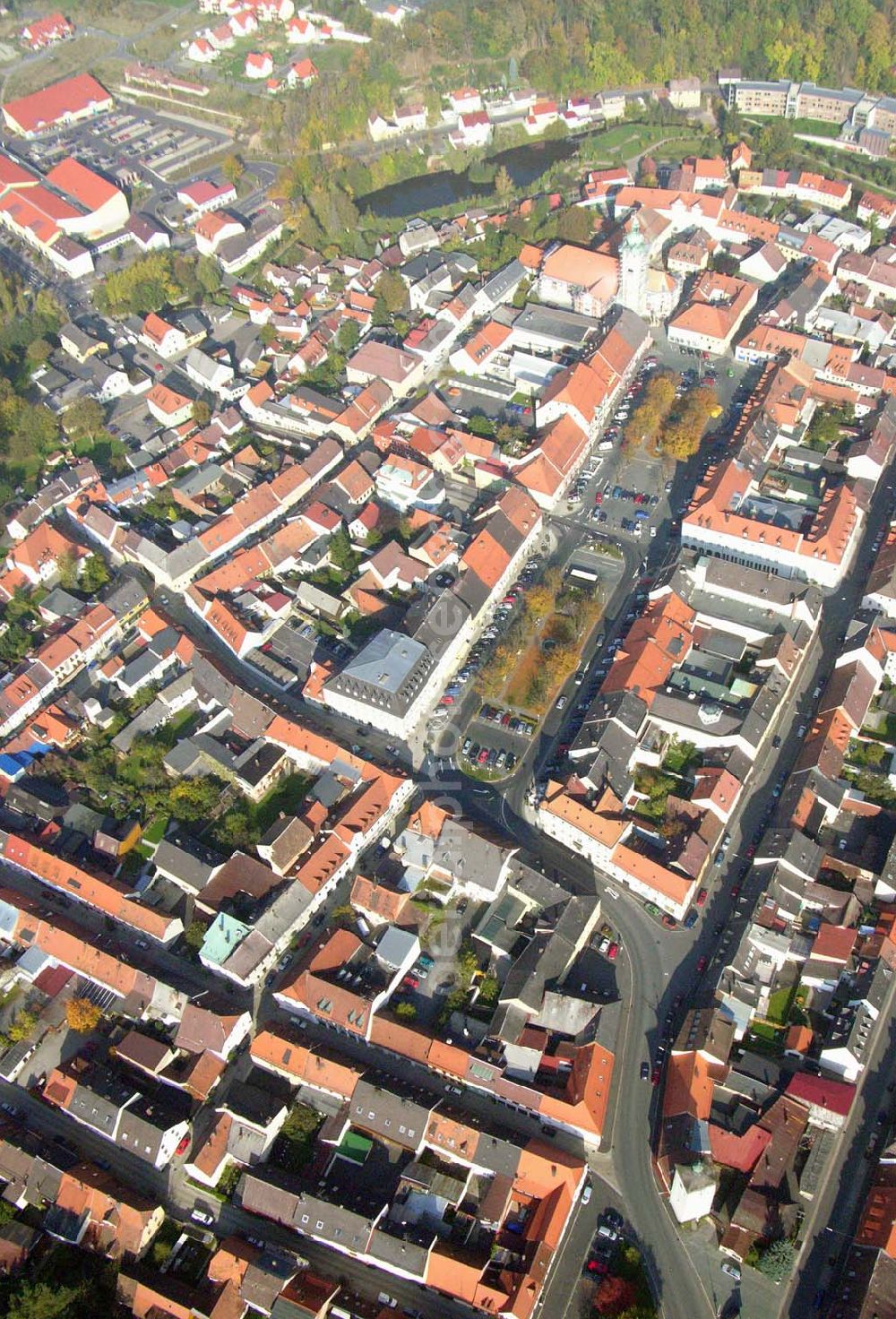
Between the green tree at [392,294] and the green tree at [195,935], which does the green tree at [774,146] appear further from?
the green tree at [195,935]

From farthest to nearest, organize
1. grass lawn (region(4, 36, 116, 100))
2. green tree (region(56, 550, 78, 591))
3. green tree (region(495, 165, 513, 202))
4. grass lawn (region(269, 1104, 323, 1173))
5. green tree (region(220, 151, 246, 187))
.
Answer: grass lawn (region(4, 36, 116, 100))
green tree (region(220, 151, 246, 187))
green tree (region(495, 165, 513, 202))
green tree (region(56, 550, 78, 591))
grass lawn (region(269, 1104, 323, 1173))

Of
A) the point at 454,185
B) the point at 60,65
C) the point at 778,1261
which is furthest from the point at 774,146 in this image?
the point at 778,1261

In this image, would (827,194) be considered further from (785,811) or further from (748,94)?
(785,811)

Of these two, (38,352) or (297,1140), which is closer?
(297,1140)

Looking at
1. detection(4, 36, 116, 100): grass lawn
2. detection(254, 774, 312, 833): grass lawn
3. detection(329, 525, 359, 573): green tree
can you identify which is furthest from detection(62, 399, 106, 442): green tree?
detection(4, 36, 116, 100): grass lawn

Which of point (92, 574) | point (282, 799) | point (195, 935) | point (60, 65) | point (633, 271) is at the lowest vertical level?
point (195, 935)

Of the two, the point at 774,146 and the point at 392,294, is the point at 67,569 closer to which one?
the point at 392,294

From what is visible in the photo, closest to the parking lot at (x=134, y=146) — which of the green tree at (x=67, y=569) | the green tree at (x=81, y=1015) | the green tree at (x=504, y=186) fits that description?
the green tree at (x=504, y=186)

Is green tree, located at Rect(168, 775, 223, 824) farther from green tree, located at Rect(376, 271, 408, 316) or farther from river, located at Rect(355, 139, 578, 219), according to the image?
river, located at Rect(355, 139, 578, 219)
